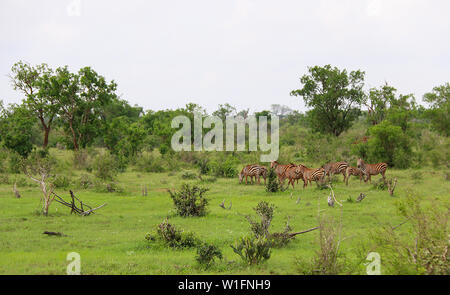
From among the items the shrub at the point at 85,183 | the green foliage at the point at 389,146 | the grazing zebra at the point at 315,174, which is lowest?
the shrub at the point at 85,183

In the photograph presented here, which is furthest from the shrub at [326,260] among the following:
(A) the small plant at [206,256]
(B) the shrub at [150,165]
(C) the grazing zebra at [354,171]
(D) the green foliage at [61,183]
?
(B) the shrub at [150,165]

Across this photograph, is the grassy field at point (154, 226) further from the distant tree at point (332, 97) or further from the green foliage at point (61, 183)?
the distant tree at point (332, 97)

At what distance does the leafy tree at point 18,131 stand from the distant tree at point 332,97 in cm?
2213

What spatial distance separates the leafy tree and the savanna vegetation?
0.09 meters

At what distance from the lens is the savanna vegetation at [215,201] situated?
329 inches

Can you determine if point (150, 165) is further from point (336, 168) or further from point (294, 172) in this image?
point (336, 168)

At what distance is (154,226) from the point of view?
43.2ft

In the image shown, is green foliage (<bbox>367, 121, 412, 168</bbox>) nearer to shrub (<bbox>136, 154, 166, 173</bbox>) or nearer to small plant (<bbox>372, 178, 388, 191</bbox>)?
small plant (<bbox>372, 178, 388, 191</bbox>)

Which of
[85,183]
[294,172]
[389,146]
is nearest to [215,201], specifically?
[294,172]

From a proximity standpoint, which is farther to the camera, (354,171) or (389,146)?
(389,146)

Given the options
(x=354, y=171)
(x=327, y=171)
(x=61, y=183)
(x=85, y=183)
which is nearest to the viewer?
(x=61, y=183)

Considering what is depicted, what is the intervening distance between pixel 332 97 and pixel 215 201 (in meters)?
22.0

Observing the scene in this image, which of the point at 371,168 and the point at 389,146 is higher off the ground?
the point at 389,146

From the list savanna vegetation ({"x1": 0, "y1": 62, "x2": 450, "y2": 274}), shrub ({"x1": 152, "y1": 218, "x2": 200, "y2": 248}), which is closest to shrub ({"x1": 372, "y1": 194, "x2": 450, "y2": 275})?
savanna vegetation ({"x1": 0, "y1": 62, "x2": 450, "y2": 274})
